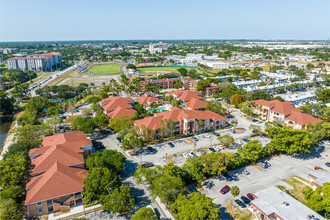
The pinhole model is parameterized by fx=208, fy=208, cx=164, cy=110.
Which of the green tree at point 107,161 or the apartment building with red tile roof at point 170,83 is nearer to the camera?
the green tree at point 107,161

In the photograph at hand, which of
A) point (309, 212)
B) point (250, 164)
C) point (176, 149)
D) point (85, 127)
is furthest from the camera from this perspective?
point (85, 127)

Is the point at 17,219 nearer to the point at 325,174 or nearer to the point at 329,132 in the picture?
the point at 325,174

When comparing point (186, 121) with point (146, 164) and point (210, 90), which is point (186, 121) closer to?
point (146, 164)

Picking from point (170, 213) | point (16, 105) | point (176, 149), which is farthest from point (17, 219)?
point (16, 105)

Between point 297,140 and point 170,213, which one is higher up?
point 297,140

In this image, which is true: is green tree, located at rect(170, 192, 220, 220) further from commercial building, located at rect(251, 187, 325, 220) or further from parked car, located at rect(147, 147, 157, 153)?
parked car, located at rect(147, 147, 157, 153)

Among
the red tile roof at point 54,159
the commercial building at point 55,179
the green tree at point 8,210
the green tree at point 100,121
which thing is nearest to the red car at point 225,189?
the commercial building at point 55,179

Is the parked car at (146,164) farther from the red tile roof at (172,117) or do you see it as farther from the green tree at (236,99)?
the green tree at (236,99)
